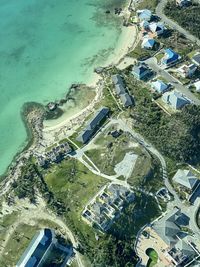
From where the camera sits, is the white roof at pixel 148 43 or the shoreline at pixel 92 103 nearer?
the shoreline at pixel 92 103

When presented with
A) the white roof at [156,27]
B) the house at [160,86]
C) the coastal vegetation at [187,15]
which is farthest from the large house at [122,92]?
the coastal vegetation at [187,15]

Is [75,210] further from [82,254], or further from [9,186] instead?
[9,186]

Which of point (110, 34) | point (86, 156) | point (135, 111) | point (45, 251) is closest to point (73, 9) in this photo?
point (110, 34)

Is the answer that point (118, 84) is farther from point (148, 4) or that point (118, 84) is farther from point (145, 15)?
point (148, 4)

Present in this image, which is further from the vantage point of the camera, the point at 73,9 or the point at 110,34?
the point at 73,9

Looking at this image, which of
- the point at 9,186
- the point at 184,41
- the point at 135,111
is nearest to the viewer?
the point at 9,186

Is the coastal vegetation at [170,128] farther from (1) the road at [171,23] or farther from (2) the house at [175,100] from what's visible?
(1) the road at [171,23]

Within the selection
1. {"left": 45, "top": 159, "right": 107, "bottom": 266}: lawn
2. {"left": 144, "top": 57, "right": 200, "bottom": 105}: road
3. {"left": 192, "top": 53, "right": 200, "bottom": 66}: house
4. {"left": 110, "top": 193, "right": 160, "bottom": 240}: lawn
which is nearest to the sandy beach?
{"left": 144, "top": 57, "right": 200, "bottom": 105}: road
